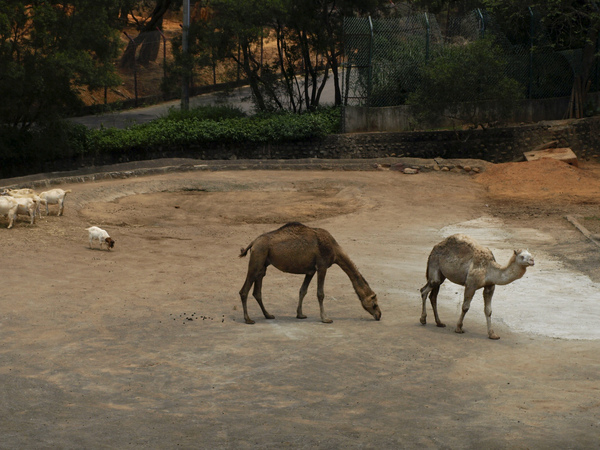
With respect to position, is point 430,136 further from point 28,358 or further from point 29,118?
point 28,358

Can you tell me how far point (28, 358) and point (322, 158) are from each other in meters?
24.7

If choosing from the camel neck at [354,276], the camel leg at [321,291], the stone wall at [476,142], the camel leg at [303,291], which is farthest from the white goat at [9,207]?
the stone wall at [476,142]

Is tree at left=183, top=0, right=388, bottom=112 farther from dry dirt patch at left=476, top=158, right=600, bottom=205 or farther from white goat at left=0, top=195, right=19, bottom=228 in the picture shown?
white goat at left=0, top=195, right=19, bottom=228

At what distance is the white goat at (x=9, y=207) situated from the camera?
19.1 metres

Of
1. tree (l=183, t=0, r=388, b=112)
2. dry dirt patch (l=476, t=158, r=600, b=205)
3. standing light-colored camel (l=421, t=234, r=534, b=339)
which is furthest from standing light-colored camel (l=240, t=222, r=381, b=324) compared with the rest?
tree (l=183, t=0, r=388, b=112)

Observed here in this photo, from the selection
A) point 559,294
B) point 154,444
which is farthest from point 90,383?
point 559,294

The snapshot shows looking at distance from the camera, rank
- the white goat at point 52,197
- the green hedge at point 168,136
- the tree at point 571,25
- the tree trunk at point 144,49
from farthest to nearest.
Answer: the tree trunk at point 144,49
the tree at point 571,25
the green hedge at point 168,136
the white goat at point 52,197

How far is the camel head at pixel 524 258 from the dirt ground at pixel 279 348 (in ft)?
3.91

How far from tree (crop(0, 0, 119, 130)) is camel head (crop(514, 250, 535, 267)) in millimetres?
22882

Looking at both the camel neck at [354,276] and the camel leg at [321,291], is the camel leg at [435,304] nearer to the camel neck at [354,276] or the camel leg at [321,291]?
the camel neck at [354,276]

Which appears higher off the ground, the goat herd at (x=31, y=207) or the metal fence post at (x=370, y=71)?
the metal fence post at (x=370, y=71)

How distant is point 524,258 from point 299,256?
3.30 meters

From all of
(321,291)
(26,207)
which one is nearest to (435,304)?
(321,291)

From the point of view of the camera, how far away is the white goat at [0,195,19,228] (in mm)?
19141
